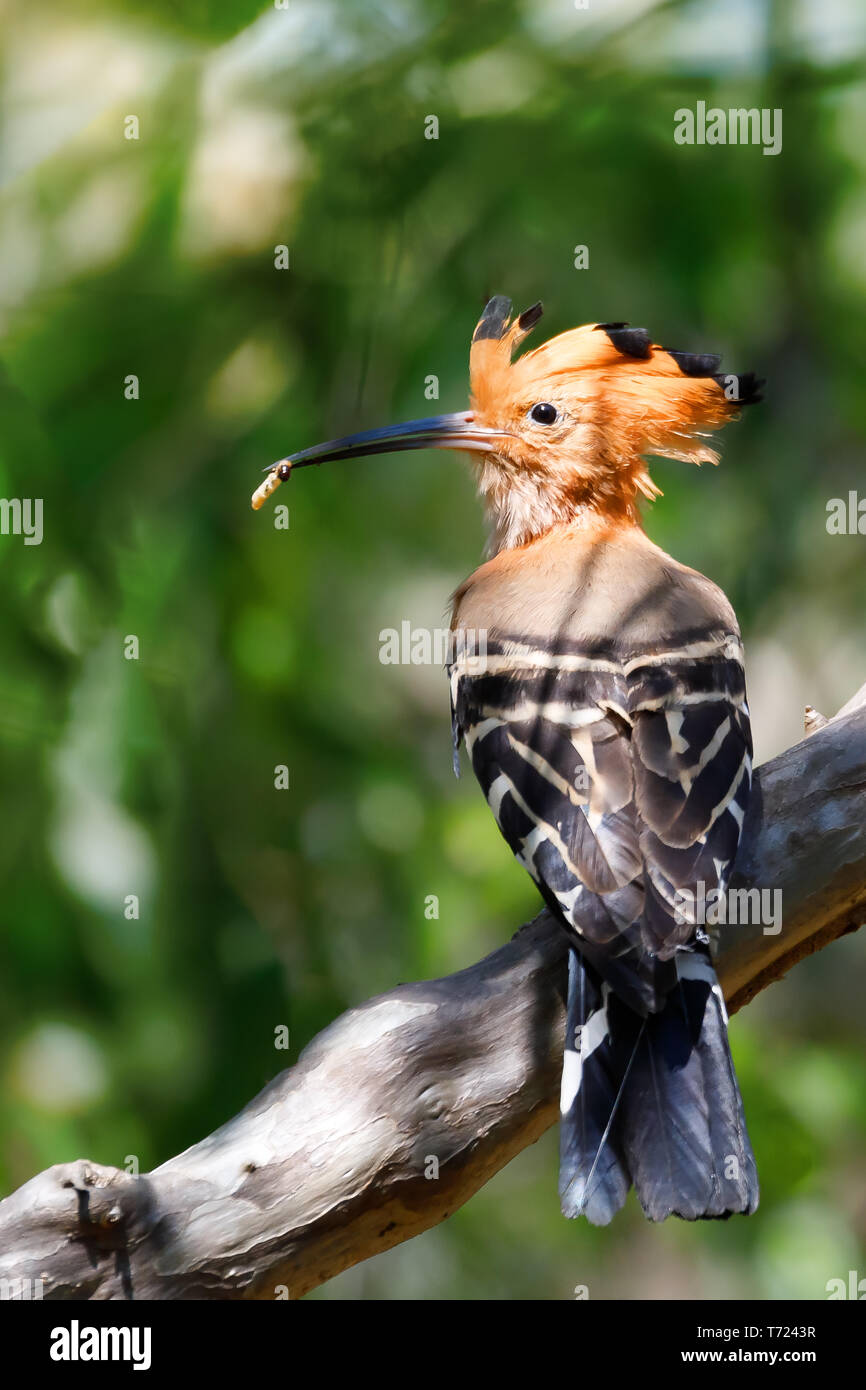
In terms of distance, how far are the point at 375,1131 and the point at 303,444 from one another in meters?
2.31

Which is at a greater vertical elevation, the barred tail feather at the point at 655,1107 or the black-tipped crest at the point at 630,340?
the black-tipped crest at the point at 630,340

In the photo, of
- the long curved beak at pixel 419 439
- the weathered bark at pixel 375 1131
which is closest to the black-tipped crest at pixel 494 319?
the long curved beak at pixel 419 439

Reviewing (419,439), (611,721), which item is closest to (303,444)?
(419,439)

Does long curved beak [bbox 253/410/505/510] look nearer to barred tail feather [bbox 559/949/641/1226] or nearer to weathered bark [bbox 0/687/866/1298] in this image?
weathered bark [bbox 0/687/866/1298]

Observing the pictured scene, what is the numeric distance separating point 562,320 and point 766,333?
62 centimetres

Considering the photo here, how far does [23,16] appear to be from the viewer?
161 inches

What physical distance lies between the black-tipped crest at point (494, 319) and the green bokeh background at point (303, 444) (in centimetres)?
33

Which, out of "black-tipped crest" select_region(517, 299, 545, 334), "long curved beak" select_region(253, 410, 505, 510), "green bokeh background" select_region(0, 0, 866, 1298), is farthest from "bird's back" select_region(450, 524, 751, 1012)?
"green bokeh background" select_region(0, 0, 866, 1298)

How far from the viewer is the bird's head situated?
130 inches

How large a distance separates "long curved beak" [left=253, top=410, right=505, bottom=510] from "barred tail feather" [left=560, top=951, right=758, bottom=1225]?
5.01 ft

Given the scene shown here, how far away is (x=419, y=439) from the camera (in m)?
3.46

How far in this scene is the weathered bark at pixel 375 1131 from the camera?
2.07m

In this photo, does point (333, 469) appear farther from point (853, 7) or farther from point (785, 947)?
point (785, 947)

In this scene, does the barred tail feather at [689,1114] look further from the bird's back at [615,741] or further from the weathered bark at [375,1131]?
the weathered bark at [375,1131]
